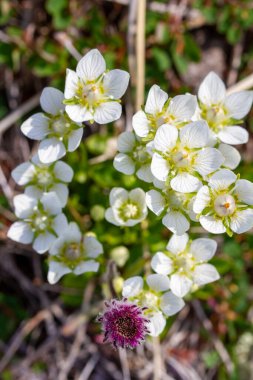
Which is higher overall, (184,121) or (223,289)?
(184,121)

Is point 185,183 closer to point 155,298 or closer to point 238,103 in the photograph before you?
point 155,298

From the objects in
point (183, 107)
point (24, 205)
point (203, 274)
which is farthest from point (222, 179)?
point (24, 205)

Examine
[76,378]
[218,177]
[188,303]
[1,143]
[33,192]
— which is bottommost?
[76,378]

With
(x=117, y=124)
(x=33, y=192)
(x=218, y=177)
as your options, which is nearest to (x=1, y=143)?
(x=117, y=124)

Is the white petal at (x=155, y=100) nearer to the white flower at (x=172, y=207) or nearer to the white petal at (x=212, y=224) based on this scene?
the white flower at (x=172, y=207)

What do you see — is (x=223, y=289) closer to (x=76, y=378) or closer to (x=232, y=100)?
(x=76, y=378)
